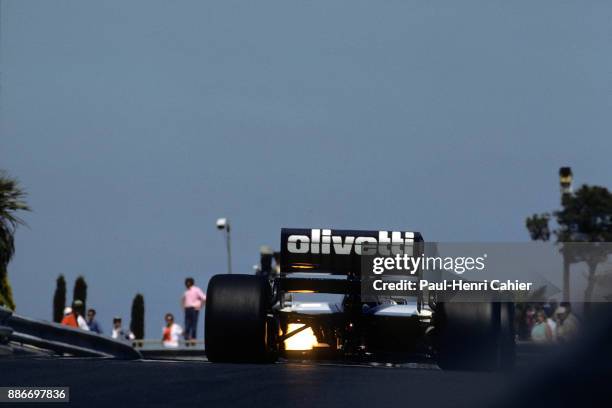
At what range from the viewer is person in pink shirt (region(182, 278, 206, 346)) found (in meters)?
23.1

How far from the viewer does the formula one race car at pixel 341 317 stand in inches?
400

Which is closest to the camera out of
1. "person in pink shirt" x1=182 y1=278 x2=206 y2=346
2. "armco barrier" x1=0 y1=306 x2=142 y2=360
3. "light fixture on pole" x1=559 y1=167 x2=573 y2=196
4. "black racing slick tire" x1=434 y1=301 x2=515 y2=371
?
"black racing slick tire" x1=434 y1=301 x2=515 y2=371

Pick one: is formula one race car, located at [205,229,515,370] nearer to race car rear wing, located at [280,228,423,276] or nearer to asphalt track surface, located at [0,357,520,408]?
Answer: race car rear wing, located at [280,228,423,276]

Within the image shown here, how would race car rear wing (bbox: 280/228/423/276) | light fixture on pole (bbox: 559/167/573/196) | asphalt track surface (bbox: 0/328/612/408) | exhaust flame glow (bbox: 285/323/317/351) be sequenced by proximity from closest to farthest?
asphalt track surface (bbox: 0/328/612/408), race car rear wing (bbox: 280/228/423/276), exhaust flame glow (bbox: 285/323/317/351), light fixture on pole (bbox: 559/167/573/196)

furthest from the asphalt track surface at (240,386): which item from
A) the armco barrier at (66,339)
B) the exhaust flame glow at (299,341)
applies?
the armco barrier at (66,339)

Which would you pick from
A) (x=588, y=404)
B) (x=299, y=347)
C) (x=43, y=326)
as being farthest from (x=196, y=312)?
(x=588, y=404)

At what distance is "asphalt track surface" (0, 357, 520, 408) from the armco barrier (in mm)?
5986

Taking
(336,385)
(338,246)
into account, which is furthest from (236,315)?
(336,385)

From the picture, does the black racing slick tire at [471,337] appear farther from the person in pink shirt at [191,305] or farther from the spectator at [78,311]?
the person in pink shirt at [191,305]

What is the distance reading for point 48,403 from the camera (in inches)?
206

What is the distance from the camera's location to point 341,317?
438 inches

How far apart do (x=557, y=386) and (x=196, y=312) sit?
2119 centimetres

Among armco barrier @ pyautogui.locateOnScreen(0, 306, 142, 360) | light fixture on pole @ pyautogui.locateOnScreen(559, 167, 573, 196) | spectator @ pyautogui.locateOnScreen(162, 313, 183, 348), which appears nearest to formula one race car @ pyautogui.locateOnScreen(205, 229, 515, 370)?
armco barrier @ pyautogui.locateOnScreen(0, 306, 142, 360)

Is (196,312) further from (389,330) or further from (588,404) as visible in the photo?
(588,404)
